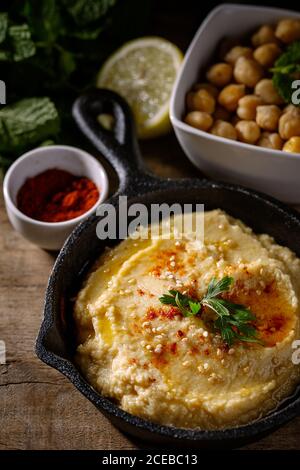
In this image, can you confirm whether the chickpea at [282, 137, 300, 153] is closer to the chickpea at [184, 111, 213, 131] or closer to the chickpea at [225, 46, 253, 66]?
the chickpea at [184, 111, 213, 131]

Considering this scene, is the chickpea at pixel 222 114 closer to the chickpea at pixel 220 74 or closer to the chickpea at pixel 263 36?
the chickpea at pixel 220 74

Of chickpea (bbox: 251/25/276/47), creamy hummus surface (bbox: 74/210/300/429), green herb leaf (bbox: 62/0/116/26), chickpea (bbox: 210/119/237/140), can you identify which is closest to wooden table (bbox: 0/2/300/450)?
creamy hummus surface (bbox: 74/210/300/429)

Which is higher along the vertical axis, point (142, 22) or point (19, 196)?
point (142, 22)

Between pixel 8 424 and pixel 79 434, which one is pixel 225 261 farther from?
pixel 8 424

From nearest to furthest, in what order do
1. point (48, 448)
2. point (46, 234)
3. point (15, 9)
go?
1. point (48, 448)
2. point (46, 234)
3. point (15, 9)

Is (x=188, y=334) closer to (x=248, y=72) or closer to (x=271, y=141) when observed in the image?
(x=271, y=141)

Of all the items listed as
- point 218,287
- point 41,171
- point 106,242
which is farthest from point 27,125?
point 218,287

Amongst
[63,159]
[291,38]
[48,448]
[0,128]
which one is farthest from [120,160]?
[48,448]
